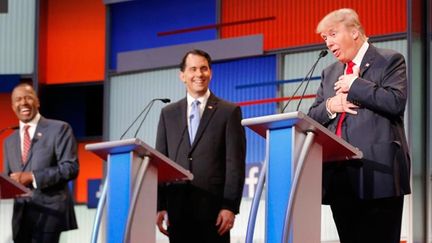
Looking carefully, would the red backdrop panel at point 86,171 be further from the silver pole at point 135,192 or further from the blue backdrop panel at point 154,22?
the silver pole at point 135,192

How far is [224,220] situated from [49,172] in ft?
4.59

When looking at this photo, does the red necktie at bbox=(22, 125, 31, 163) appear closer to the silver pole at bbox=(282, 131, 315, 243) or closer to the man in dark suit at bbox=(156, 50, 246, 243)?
the man in dark suit at bbox=(156, 50, 246, 243)

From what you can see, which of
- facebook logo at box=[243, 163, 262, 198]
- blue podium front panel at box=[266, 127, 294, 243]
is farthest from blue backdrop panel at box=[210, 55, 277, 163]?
blue podium front panel at box=[266, 127, 294, 243]

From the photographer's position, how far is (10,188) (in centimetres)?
465

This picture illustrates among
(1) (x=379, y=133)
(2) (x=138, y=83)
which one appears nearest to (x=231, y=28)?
(2) (x=138, y=83)

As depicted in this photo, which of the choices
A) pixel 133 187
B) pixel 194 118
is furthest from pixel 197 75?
pixel 133 187

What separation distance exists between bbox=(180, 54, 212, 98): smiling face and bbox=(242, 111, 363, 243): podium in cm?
114

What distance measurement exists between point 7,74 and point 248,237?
17.9ft

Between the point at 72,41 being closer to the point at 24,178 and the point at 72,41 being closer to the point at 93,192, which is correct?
the point at 93,192

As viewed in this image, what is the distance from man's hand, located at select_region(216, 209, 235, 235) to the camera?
3934 millimetres

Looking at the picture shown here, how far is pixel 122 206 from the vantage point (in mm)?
3816

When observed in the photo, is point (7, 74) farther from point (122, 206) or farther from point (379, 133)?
point (379, 133)

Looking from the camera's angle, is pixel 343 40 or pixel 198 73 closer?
pixel 343 40

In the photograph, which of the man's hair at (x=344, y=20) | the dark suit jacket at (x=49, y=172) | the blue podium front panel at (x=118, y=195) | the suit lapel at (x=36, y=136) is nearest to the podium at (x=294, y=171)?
the man's hair at (x=344, y=20)
